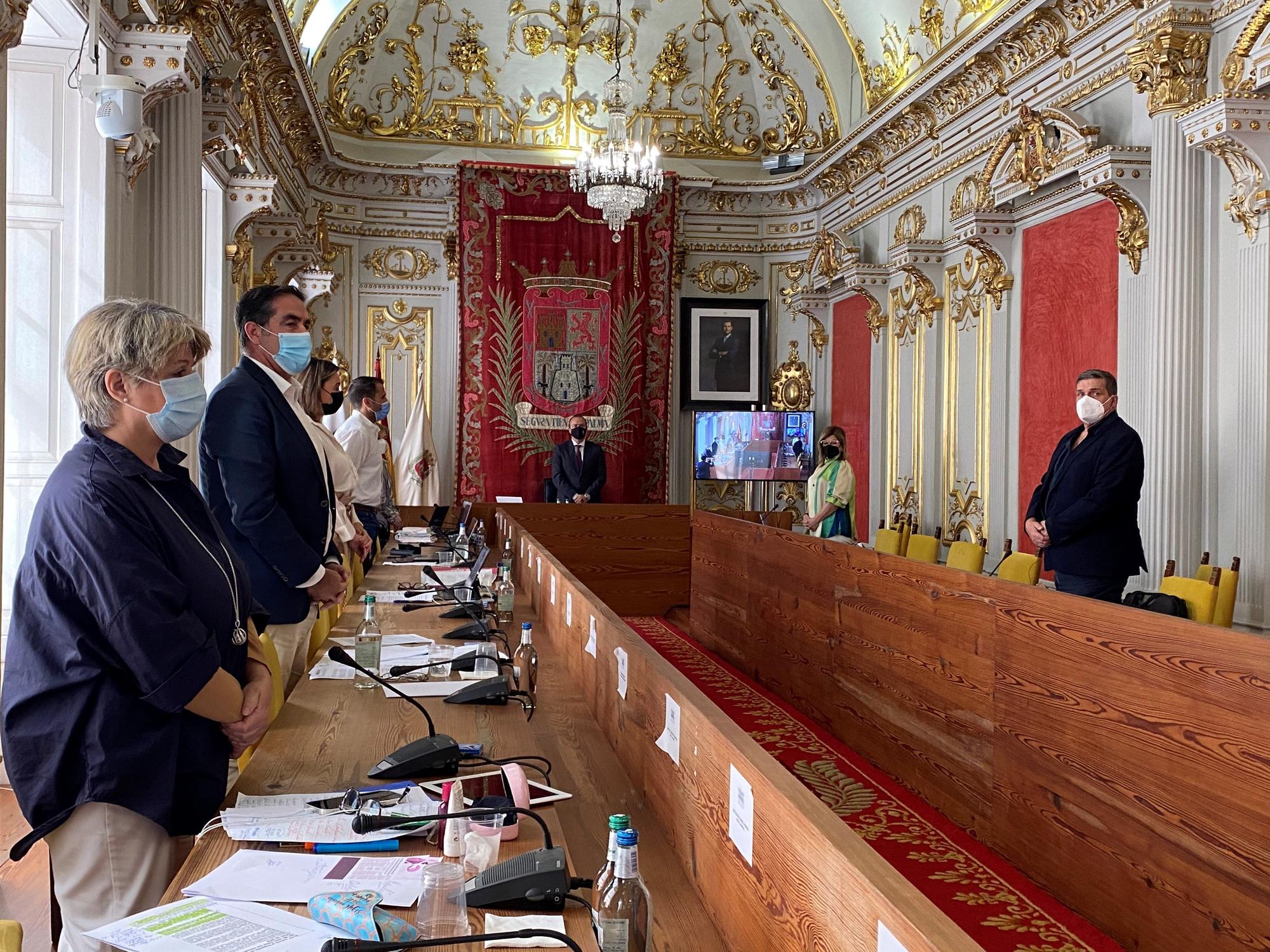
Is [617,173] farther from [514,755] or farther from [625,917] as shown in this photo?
[625,917]

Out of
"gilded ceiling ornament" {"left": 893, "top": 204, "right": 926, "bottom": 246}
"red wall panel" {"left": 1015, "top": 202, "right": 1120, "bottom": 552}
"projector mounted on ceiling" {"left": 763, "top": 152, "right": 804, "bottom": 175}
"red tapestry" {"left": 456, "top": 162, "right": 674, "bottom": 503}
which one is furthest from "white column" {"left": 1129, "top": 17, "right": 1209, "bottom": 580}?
"red tapestry" {"left": 456, "top": 162, "right": 674, "bottom": 503}

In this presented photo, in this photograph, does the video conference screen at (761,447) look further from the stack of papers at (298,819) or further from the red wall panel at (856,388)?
the stack of papers at (298,819)

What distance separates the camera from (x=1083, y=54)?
658 centimetres

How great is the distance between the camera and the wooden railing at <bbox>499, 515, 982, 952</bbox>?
3.41ft

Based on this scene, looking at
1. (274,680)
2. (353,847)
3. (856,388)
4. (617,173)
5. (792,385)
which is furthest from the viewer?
(792,385)

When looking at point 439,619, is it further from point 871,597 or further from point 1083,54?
point 1083,54

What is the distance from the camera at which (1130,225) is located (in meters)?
6.01

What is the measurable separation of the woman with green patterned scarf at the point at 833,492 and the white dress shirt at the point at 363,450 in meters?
3.19

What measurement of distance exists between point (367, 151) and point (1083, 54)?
703 cm

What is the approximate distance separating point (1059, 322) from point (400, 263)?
6866mm

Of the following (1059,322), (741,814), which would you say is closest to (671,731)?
(741,814)

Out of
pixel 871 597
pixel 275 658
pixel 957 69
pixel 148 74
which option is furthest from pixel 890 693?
pixel 957 69

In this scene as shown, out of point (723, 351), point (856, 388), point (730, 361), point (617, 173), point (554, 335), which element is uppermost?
point (617, 173)

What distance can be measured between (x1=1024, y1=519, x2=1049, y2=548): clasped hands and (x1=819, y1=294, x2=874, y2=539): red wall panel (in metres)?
5.00
